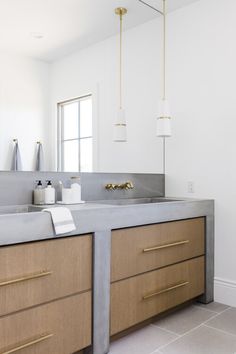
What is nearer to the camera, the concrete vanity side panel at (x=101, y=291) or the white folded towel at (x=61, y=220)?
the white folded towel at (x=61, y=220)

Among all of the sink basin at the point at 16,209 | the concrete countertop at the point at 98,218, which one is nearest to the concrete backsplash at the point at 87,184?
the sink basin at the point at 16,209

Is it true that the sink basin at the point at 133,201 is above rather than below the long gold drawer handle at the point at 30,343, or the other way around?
above

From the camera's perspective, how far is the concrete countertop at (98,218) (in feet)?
4.80

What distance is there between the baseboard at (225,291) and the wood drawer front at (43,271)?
4.49 ft

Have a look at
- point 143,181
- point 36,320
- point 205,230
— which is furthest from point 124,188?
point 36,320

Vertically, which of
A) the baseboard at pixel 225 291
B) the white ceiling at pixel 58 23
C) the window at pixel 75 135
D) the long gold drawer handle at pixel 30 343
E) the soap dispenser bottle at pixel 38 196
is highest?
the white ceiling at pixel 58 23

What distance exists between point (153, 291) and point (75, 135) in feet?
3.89

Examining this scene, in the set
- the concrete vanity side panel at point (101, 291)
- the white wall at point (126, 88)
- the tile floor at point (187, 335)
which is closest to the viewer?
the concrete vanity side panel at point (101, 291)

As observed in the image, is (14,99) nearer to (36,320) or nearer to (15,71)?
(15,71)

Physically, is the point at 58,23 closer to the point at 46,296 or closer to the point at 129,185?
the point at 129,185

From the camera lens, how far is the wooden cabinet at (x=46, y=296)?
57.2 inches

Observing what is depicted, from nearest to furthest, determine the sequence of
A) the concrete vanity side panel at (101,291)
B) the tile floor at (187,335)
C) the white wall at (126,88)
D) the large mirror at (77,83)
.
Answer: the concrete vanity side panel at (101,291)
the tile floor at (187,335)
the large mirror at (77,83)
the white wall at (126,88)

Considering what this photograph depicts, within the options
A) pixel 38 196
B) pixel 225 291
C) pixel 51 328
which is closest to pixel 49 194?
pixel 38 196

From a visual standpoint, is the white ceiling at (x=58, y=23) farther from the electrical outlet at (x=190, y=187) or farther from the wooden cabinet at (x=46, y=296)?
the electrical outlet at (x=190, y=187)
